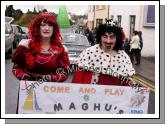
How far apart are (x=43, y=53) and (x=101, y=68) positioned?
54 cm

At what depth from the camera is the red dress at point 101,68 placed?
3920 millimetres

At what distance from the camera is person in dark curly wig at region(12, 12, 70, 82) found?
158 inches

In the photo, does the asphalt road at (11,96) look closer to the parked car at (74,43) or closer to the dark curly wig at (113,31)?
the dark curly wig at (113,31)

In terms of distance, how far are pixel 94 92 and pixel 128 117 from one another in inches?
16.3

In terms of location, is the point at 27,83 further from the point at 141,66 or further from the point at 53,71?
the point at 141,66

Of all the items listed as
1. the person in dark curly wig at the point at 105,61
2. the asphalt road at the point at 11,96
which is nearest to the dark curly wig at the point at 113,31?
the person in dark curly wig at the point at 105,61

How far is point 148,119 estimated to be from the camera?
4281 mm

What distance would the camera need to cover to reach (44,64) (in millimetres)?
4027

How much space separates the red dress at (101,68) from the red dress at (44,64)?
0.49ft

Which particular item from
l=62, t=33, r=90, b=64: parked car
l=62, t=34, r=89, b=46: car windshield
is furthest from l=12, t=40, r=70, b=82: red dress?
l=62, t=34, r=89, b=46: car windshield

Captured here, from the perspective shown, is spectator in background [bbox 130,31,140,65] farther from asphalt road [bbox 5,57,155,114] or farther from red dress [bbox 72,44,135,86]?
red dress [bbox 72,44,135,86]

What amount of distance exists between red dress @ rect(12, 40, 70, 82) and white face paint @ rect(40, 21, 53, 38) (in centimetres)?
15

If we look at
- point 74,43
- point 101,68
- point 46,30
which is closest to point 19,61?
point 46,30

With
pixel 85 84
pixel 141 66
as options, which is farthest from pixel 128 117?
pixel 141 66
